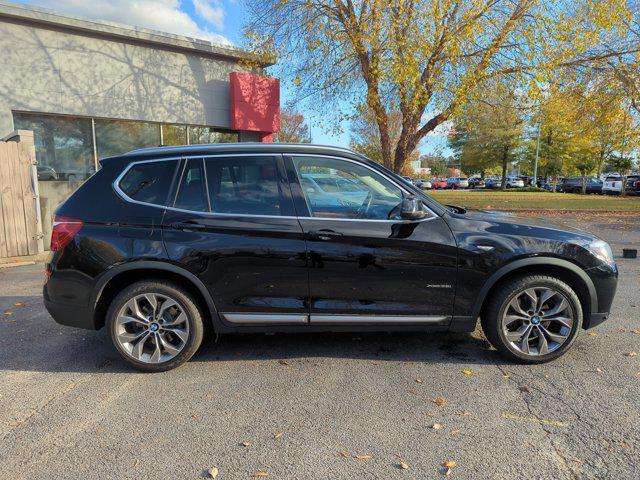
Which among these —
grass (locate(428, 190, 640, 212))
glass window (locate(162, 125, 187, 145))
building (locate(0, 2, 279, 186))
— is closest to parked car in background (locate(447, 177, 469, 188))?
grass (locate(428, 190, 640, 212))

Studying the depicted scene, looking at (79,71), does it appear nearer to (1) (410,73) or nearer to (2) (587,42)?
(1) (410,73)

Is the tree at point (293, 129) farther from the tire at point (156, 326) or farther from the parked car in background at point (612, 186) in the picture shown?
the tire at point (156, 326)

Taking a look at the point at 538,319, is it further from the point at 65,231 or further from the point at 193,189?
the point at 65,231

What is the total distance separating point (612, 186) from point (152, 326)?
4329cm

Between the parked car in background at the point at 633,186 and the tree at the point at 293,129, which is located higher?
the tree at the point at 293,129

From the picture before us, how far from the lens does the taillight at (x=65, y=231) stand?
360cm

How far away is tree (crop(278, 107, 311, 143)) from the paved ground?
36.3m

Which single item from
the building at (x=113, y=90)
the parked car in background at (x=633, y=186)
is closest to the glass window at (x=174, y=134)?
the building at (x=113, y=90)

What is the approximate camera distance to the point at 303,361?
3.86m

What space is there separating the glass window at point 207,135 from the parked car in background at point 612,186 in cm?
3590

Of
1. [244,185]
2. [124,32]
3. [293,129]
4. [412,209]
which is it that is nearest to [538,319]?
[412,209]

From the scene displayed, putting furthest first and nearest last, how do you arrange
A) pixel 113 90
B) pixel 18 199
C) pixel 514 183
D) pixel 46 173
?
1. pixel 514 183
2. pixel 113 90
3. pixel 46 173
4. pixel 18 199

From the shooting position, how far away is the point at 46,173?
11.0m

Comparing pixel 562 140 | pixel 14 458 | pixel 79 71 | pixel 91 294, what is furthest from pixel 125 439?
pixel 562 140
